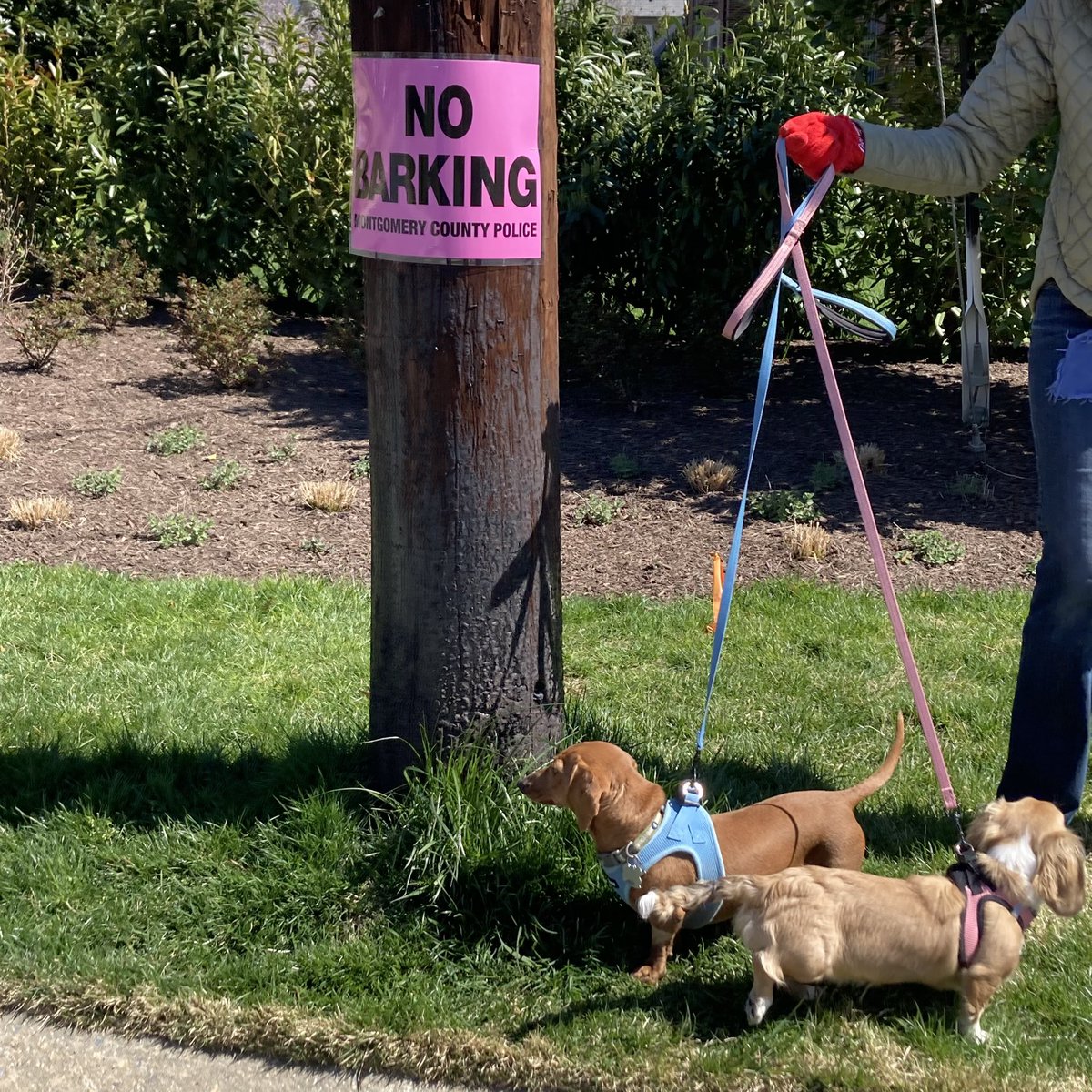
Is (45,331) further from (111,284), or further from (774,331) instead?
(774,331)

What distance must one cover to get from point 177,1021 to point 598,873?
1.03m

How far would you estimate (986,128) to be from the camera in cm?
339

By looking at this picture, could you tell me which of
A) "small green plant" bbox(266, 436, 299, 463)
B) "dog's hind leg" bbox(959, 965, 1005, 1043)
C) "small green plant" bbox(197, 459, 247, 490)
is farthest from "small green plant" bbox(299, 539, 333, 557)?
"dog's hind leg" bbox(959, 965, 1005, 1043)

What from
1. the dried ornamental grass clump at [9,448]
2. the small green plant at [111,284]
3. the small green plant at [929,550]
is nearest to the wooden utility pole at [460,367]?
the small green plant at [929,550]

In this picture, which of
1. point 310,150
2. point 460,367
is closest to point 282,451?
point 310,150

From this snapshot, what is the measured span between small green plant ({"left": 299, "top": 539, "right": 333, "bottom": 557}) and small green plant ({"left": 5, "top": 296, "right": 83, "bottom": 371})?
3504 mm

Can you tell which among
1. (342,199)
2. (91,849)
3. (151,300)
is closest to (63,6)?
(151,300)

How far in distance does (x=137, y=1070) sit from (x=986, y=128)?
3.06 m

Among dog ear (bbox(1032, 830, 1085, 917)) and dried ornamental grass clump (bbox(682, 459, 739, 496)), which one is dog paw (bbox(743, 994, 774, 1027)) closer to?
dog ear (bbox(1032, 830, 1085, 917))

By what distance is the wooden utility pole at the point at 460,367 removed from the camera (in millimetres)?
3018

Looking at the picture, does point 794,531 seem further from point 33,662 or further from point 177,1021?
point 177,1021

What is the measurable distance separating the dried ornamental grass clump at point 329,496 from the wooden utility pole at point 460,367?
9.77 feet

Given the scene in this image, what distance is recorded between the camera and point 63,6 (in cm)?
1135

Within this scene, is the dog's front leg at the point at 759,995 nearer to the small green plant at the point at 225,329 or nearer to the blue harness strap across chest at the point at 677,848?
the blue harness strap across chest at the point at 677,848
